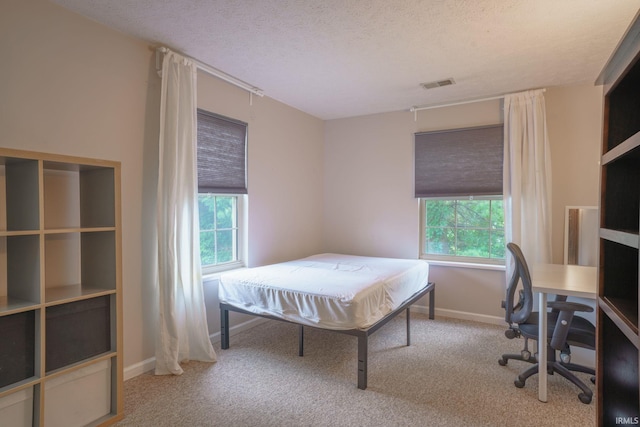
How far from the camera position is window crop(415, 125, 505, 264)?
147 inches

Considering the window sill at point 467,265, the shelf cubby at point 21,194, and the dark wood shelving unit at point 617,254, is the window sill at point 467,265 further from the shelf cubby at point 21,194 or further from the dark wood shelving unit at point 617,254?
the shelf cubby at point 21,194

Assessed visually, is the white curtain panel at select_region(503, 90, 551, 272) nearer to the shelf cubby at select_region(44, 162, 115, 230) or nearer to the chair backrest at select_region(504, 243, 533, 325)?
the chair backrest at select_region(504, 243, 533, 325)

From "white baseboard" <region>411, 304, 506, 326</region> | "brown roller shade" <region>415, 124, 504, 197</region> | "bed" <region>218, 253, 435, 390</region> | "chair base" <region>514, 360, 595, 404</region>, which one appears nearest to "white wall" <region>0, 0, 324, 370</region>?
"bed" <region>218, 253, 435, 390</region>

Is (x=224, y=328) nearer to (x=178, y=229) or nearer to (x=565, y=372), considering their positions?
(x=178, y=229)

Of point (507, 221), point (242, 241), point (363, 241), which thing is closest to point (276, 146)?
point (242, 241)

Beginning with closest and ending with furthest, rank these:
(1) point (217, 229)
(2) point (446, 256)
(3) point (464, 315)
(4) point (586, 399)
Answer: (4) point (586, 399) → (1) point (217, 229) → (3) point (464, 315) → (2) point (446, 256)

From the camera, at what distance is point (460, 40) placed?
2.51 m

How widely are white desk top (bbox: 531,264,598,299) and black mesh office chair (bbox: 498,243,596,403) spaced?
0.27 ft

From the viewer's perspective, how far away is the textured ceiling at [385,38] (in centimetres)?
210

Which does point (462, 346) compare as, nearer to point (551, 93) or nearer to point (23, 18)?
point (551, 93)

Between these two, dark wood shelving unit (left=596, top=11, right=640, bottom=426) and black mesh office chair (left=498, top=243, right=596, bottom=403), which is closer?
dark wood shelving unit (left=596, top=11, right=640, bottom=426)

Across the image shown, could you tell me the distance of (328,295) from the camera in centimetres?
247

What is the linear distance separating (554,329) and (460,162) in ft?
6.94

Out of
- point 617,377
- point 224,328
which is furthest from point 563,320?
point 224,328
